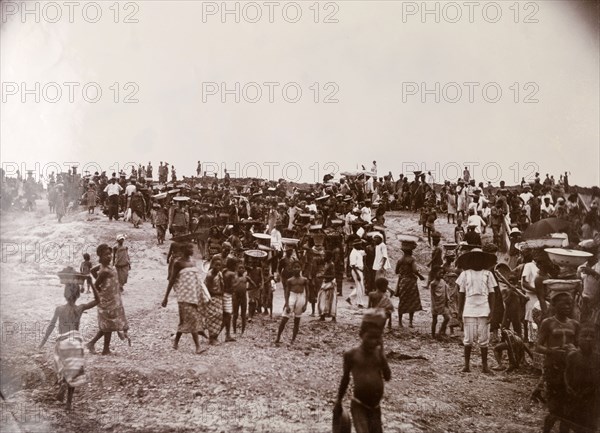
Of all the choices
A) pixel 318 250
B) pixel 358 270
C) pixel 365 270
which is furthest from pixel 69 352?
pixel 365 270

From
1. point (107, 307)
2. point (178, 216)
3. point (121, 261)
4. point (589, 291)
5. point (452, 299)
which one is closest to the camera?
point (589, 291)

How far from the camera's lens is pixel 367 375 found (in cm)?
543

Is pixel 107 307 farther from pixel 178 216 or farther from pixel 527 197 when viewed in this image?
pixel 527 197

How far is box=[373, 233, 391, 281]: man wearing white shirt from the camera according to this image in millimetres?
12586

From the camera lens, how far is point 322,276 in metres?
11.6

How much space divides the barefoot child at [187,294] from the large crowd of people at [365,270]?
2 cm

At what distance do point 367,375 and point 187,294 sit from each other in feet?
13.2

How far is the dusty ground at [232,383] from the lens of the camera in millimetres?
7168

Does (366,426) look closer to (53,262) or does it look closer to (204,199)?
(53,262)

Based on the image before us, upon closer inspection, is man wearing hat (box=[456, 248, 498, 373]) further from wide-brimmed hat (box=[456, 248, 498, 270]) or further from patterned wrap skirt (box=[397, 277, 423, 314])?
patterned wrap skirt (box=[397, 277, 423, 314])

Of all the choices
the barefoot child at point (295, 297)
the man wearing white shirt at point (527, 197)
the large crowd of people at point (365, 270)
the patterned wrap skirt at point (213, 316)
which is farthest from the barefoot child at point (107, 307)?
the man wearing white shirt at point (527, 197)

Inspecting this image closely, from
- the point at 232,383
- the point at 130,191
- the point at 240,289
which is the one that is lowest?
the point at 232,383

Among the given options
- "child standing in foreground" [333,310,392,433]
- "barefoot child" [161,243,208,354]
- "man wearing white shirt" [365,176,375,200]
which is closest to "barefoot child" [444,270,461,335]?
"barefoot child" [161,243,208,354]
